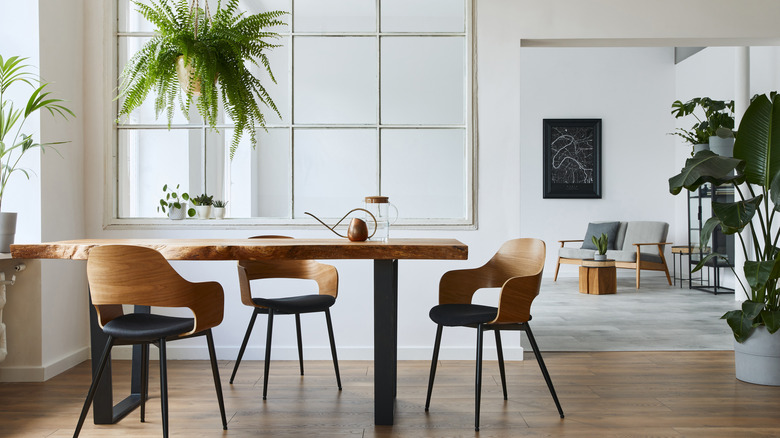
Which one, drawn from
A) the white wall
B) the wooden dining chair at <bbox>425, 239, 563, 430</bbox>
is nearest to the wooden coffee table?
the white wall

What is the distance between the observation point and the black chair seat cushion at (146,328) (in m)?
2.21

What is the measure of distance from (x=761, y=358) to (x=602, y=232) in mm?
5192

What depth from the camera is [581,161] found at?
8797mm

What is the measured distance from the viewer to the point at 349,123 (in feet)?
12.5

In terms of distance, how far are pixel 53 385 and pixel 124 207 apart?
1.17m

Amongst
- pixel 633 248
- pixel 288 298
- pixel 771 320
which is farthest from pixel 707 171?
pixel 633 248

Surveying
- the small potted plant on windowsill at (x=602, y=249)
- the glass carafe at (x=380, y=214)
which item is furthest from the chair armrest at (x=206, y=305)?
the small potted plant on windowsill at (x=602, y=249)

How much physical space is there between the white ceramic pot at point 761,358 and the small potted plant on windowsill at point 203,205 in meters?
3.19

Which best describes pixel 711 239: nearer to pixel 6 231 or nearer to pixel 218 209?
pixel 218 209

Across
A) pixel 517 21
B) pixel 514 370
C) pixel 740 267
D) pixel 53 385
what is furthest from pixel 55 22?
pixel 740 267

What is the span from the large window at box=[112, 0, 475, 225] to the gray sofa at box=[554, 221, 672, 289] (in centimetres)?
434

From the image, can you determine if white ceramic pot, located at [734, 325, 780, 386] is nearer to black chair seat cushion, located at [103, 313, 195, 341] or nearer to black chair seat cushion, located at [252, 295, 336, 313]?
black chair seat cushion, located at [252, 295, 336, 313]

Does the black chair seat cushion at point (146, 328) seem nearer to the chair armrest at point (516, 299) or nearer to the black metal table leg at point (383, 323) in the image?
the black metal table leg at point (383, 323)

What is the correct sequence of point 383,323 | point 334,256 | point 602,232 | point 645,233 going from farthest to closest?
point 602,232 → point 645,233 → point 383,323 → point 334,256
